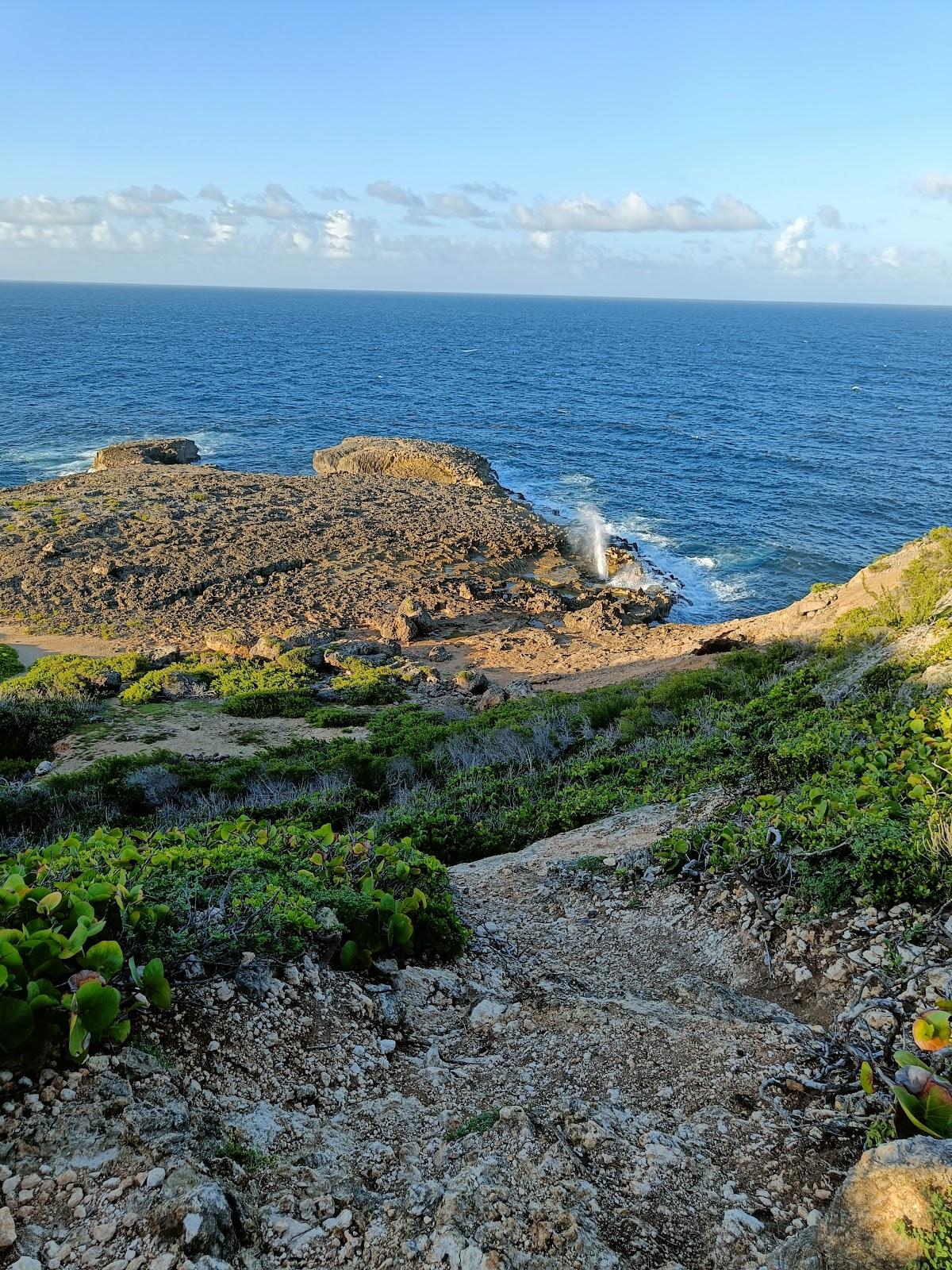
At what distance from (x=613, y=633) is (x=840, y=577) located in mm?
14608

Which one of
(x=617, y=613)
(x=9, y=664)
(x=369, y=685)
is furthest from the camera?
(x=617, y=613)

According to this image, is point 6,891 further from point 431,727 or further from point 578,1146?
point 431,727

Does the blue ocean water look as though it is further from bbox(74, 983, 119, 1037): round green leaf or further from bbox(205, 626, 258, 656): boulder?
bbox(74, 983, 119, 1037): round green leaf

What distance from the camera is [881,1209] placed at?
265cm

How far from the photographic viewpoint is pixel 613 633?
94.8 feet

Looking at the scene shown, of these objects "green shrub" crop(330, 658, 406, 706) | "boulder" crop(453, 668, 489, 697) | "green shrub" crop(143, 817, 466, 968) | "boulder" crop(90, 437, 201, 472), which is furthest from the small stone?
"boulder" crop(90, 437, 201, 472)

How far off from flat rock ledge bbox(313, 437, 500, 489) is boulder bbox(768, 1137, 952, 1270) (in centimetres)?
4500

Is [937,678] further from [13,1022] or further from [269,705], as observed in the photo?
[269,705]

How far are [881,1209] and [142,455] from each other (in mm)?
52321

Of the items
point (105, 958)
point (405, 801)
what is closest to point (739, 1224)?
point (105, 958)

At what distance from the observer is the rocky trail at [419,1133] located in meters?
2.87

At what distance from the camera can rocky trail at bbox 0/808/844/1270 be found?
287 centimetres

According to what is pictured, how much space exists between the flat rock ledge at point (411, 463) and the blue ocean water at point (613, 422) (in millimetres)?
2740

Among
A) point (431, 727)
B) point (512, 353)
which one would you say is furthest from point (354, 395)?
point (431, 727)
